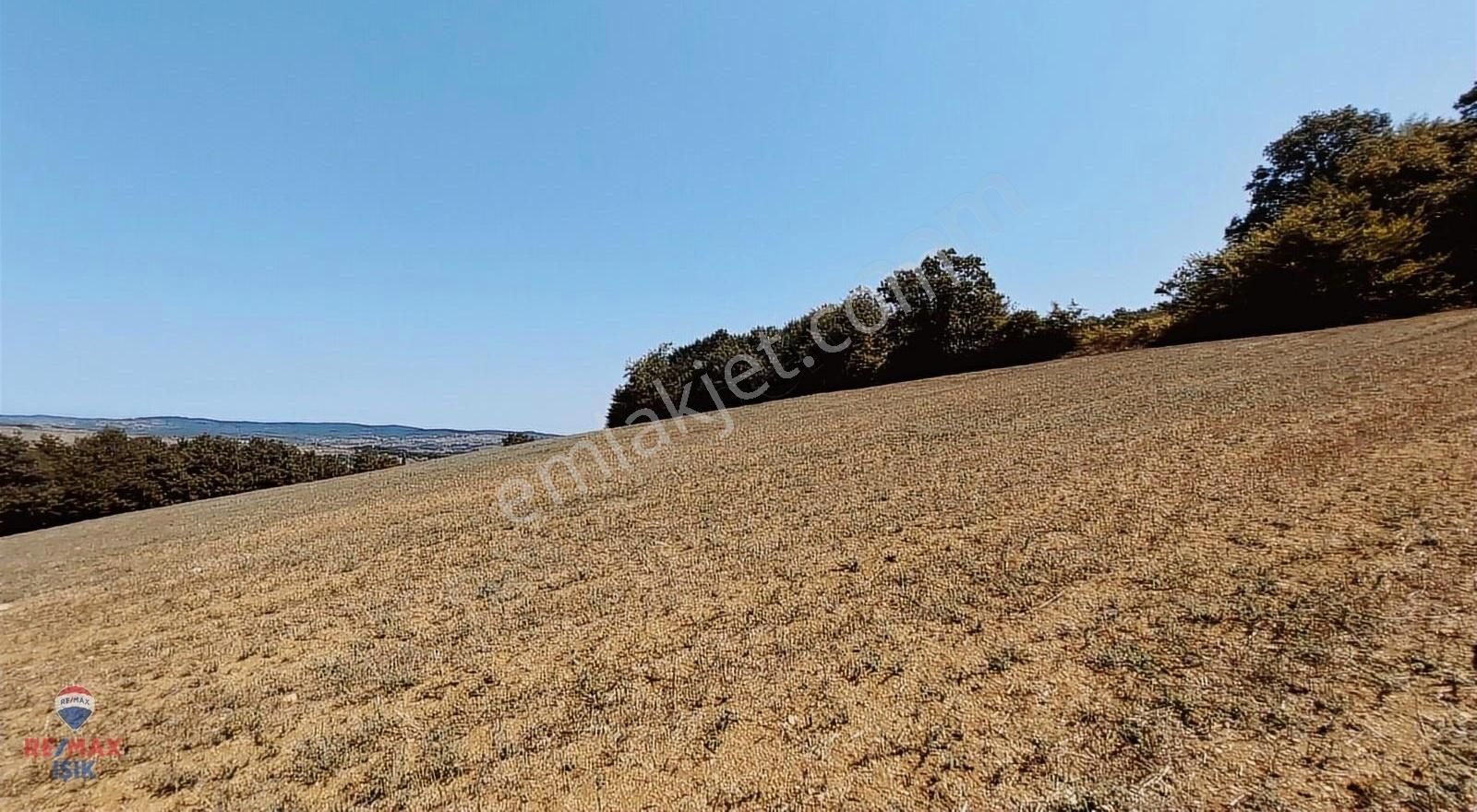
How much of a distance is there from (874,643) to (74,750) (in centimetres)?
445

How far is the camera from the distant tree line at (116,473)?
1833 cm

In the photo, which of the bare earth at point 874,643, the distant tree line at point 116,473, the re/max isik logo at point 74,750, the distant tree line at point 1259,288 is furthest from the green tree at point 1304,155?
the distant tree line at point 116,473

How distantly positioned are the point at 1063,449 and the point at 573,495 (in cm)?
625

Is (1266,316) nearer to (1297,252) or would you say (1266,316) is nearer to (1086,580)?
(1297,252)

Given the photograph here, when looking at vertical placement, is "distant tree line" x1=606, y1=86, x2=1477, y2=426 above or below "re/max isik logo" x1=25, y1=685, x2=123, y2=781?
above

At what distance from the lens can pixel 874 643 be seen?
2945 mm

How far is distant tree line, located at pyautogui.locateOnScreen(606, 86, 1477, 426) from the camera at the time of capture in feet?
42.0

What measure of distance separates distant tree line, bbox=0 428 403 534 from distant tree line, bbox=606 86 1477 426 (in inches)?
717

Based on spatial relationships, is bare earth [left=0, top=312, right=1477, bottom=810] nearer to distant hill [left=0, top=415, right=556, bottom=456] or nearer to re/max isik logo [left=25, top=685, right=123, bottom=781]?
re/max isik logo [left=25, top=685, right=123, bottom=781]

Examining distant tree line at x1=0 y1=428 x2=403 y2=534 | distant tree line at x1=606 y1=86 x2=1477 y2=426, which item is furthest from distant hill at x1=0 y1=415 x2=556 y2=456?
distant tree line at x1=606 y1=86 x2=1477 y2=426

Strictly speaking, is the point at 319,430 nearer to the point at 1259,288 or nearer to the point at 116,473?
the point at 116,473

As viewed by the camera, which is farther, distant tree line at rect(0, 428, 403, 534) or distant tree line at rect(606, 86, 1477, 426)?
distant tree line at rect(0, 428, 403, 534)

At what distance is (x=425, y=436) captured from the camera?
88875 mm

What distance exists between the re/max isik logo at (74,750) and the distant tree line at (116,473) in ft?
80.7
